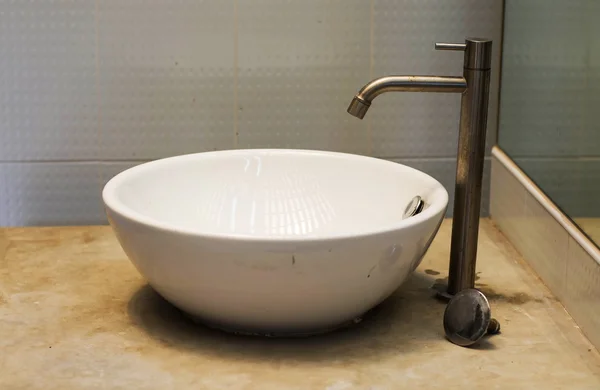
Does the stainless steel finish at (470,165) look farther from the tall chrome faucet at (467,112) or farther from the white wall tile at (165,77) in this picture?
the white wall tile at (165,77)

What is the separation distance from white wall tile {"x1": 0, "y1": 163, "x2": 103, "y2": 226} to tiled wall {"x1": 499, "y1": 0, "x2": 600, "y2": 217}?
726mm

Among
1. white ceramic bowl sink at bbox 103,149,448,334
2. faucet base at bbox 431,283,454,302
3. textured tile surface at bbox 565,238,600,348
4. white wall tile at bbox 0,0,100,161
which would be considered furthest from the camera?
white wall tile at bbox 0,0,100,161

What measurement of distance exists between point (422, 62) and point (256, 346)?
67 cm

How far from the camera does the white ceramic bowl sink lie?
1044mm

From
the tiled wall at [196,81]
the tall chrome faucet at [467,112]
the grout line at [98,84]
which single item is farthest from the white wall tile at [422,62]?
the grout line at [98,84]

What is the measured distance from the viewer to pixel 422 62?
1.59 meters

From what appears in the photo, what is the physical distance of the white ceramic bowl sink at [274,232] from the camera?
104cm

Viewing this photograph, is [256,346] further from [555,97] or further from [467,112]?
[555,97]

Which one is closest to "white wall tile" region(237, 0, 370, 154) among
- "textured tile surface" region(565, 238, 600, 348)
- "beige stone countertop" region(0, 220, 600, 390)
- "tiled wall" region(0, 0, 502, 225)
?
"tiled wall" region(0, 0, 502, 225)

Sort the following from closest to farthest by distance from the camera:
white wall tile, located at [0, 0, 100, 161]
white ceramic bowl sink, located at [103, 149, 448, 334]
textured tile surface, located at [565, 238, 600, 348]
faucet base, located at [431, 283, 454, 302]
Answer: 1. white ceramic bowl sink, located at [103, 149, 448, 334]
2. textured tile surface, located at [565, 238, 600, 348]
3. faucet base, located at [431, 283, 454, 302]
4. white wall tile, located at [0, 0, 100, 161]

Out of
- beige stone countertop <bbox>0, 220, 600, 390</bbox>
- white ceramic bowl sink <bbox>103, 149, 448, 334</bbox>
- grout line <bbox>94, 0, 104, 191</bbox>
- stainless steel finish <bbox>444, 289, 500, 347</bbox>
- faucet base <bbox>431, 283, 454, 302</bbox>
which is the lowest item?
beige stone countertop <bbox>0, 220, 600, 390</bbox>

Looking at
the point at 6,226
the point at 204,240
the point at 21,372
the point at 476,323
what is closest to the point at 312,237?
the point at 204,240

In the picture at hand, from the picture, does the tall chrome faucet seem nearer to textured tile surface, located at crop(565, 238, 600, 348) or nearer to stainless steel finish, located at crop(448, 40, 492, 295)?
stainless steel finish, located at crop(448, 40, 492, 295)

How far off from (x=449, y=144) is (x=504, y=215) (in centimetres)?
16
